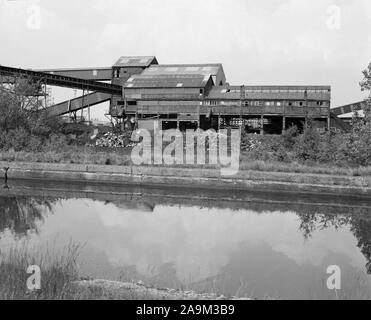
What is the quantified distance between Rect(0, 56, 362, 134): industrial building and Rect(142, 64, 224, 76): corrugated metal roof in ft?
0.40

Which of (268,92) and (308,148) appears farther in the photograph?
(268,92)

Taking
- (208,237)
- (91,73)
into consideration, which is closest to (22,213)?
(208,237)

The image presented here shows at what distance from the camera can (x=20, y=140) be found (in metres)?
24.4

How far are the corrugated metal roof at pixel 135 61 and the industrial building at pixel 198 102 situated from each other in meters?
3.18

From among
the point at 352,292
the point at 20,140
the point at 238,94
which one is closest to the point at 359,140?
the point at 352,292

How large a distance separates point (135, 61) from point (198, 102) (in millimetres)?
15279

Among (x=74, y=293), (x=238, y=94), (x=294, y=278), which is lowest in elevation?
(x=294, y=278)

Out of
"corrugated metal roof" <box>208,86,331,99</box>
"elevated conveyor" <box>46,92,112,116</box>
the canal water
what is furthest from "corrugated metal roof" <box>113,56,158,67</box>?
the canal water

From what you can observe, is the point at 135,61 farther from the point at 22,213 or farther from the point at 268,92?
the point at 22,213

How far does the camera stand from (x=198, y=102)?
46438mm

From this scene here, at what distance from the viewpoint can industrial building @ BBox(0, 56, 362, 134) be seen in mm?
43219

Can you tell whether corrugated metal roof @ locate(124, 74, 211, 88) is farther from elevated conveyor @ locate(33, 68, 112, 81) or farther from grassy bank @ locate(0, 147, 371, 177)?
grassy bank @ locate(0, 147, 371, 177)
